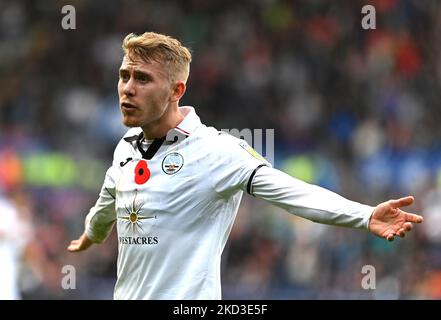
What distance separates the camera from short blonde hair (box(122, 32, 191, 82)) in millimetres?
5523

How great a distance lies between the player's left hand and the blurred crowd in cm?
663

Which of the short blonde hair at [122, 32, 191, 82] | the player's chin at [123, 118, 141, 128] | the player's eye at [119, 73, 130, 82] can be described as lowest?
the player's chin at [123, 118, 141, 128]

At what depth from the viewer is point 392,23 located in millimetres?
17250

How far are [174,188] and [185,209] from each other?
119mm

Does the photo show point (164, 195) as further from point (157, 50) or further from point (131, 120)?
point (157, 50)

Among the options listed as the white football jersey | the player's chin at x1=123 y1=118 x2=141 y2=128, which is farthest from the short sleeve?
the player's chin at x1=123 y1=118 x2=141 y2=128

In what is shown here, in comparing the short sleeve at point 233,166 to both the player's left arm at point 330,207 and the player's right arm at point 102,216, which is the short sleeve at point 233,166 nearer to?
the player's left arm at point 330,207

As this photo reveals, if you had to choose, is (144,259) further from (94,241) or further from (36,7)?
(36,7)

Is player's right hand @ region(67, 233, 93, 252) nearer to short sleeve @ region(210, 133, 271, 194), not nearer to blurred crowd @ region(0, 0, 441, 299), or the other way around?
short sleeve @ region(210, 133, 271, 194)

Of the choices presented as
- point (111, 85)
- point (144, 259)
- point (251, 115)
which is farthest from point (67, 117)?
point (144, 259)

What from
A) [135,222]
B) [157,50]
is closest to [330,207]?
[135,222]

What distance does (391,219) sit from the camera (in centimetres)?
479
